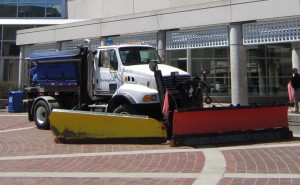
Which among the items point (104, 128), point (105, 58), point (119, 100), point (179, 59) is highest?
point (179, 59)

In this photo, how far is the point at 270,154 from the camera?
869cm

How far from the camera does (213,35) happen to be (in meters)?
17.8

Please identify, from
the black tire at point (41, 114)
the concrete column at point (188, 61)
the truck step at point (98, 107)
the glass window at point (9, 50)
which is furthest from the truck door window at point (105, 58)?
the glass window at point (9, 50)

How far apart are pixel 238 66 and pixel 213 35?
2101mm

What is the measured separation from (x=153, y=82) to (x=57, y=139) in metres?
3.11

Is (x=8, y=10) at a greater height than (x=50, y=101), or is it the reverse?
(x=8, y=10)

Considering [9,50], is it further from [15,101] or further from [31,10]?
[15,101]

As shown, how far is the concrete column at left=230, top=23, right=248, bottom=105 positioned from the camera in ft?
54.4

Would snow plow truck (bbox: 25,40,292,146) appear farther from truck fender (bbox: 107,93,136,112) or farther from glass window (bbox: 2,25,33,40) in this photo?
glass window (bbox: 2,25,33,40)

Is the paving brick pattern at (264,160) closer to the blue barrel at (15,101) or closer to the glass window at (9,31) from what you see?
the blue barrel at (15,101)

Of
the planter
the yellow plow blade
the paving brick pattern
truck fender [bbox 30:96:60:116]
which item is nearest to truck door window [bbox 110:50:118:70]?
the yellow plow blade

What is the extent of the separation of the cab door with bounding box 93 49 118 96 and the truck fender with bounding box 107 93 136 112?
634mm

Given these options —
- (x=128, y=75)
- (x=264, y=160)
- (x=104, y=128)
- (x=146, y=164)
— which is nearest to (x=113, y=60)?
(x=128, y=75)

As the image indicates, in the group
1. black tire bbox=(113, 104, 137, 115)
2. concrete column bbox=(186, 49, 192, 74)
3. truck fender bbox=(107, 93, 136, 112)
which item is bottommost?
black tire bbox=(113, 104, 137, 115)
